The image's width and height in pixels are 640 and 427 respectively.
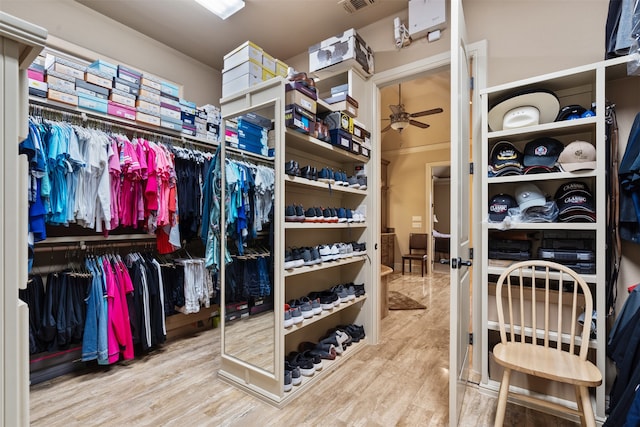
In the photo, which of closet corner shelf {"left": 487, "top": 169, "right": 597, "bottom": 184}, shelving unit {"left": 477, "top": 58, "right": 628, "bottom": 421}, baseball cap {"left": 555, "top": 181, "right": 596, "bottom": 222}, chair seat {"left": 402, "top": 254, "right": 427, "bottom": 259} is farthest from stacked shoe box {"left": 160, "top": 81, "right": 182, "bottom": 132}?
chair seat {"left": 402, "top": 254, "right": 427, "bottom": 259}

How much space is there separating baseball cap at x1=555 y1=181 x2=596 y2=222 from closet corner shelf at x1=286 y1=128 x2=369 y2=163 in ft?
5.00

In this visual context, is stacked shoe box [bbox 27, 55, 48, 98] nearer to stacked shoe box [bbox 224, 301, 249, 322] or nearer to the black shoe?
the black shoe

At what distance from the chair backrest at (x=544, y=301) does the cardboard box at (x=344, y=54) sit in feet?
6.71

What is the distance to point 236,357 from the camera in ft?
7.07

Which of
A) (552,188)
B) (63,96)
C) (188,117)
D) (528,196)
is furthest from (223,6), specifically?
Result: (552,188)

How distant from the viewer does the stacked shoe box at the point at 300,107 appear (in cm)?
200

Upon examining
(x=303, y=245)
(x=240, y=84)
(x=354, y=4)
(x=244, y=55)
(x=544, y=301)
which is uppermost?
(x=354, y=4)

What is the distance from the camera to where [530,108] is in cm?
191

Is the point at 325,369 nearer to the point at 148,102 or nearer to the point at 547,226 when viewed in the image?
the point at 547,226

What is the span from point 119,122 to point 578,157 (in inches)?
133

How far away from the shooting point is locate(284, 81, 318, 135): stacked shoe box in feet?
6.56

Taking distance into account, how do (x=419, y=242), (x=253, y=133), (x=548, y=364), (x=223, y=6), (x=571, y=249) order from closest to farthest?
(x=548, y=364)
(x=571, y=249)
(x=253, y=133)
(x=223, y=6)
(x=419, y=242)

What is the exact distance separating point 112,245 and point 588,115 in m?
3.63

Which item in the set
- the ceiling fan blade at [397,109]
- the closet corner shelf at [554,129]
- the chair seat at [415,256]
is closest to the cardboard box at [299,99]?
the closet corner shelf at [554,129]
